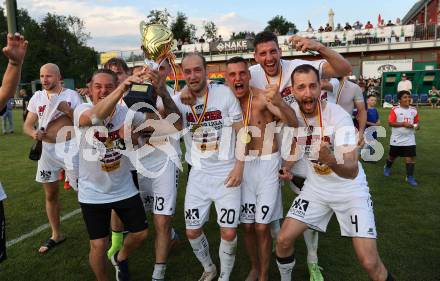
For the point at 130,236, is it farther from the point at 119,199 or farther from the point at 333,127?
the point at 333,127

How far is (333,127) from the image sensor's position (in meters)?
3.61

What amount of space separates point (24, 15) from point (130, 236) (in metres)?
93.9

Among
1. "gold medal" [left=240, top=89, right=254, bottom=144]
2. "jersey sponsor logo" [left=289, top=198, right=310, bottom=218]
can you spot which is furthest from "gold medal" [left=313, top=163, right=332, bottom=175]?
"gold medal" [left=240, top=89, right=254, bottom=144]

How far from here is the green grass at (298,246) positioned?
173 inches

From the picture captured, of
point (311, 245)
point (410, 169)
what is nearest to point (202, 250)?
point (311, 245)

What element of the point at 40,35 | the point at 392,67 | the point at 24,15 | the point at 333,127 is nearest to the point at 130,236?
the point at 333,127

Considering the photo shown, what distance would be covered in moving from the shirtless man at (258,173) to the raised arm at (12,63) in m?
1.97

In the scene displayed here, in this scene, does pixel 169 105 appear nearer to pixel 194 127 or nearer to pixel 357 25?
pixel 194 127

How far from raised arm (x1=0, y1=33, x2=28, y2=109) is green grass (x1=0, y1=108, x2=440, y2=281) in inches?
94.0

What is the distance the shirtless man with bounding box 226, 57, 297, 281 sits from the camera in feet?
13.0

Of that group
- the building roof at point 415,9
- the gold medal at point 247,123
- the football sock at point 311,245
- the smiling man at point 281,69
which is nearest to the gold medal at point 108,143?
the gold medal at point 247,123

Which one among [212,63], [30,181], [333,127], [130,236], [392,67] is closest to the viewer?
[333,127]

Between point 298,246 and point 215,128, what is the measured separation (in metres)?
2.23

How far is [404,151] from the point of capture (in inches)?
321
